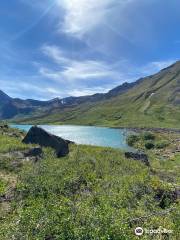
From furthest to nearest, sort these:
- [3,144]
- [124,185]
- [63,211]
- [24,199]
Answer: [3,144], [124,185], [24,199], [63,211]

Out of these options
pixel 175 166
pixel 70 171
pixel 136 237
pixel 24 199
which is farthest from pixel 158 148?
pixel 136 237

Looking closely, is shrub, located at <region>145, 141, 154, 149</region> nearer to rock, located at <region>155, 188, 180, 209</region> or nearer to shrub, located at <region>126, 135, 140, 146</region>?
shrub, located at <region>126, 135, 140, 146</region>

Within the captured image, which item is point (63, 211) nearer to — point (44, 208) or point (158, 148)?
point (44, 208)

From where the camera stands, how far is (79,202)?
2997 centimetres

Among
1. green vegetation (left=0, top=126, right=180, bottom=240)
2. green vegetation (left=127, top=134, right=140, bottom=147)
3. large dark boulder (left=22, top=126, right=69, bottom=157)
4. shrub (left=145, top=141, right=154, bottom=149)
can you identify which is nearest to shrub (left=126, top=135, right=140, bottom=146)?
green vegetation (left=127, top=134, right=140, bottom=147)

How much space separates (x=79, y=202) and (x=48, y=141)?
3513 cm

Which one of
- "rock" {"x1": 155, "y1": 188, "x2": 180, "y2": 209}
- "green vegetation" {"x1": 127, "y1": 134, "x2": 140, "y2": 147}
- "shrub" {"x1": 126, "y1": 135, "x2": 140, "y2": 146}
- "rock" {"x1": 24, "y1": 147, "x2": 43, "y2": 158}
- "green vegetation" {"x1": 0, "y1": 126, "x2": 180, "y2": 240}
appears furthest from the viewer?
"shrub" {"x1": 126, "y1": 135, "x2": 140, "y2": 146}

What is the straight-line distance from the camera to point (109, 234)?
68.4ft

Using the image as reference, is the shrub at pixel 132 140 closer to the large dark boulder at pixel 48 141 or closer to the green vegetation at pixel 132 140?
the green vegetation at pixel 132 140

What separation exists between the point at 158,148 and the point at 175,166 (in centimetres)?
4203

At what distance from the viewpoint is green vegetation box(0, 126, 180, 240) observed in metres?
21.8

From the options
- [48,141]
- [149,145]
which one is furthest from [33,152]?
[149,145]

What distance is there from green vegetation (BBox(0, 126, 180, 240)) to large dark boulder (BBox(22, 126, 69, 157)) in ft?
20.1

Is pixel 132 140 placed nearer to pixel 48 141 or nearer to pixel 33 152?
pixel 48 141
